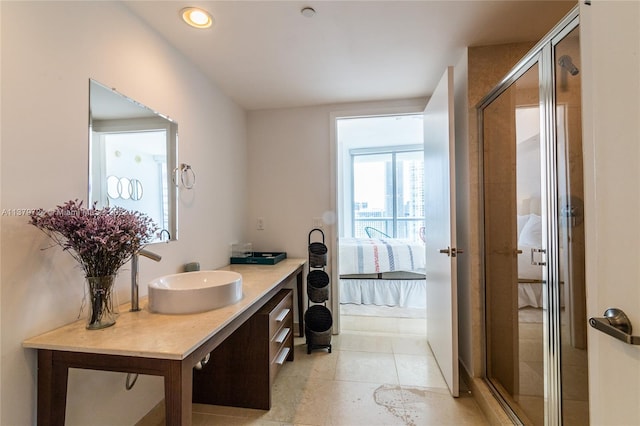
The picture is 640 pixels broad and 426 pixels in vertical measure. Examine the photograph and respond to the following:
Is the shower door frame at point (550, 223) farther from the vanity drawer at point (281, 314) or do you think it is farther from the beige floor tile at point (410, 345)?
the vanity drawer at point (281, 314)

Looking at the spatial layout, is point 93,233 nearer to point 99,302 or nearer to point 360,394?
point 99,302

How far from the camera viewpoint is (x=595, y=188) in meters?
0.70

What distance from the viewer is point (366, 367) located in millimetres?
2225

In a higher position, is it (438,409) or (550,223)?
(550,223)

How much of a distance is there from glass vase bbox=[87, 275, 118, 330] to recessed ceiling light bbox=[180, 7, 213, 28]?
4.41ft

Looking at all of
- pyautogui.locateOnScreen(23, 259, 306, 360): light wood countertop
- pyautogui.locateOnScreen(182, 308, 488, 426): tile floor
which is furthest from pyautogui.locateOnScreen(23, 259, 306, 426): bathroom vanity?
pyautogui.locateOnScreen(182, 308, 488, 426): tile floor

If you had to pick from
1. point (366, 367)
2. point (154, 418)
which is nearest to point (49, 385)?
point (154, 418)

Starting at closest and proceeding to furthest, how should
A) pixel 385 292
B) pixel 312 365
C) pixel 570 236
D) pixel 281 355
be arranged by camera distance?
pixel 570 236 → pixel 281 355 → pixel 312 365 → pixel 385 292

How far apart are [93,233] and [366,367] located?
78.8 inches

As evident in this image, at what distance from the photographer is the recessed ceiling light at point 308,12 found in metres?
1.50

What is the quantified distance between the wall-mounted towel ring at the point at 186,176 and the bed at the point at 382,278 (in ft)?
6.89

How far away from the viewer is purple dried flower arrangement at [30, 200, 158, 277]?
39.9 inches

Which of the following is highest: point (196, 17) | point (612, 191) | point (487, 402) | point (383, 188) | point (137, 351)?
point (196, 17)

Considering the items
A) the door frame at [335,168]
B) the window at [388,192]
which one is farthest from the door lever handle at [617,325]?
the window at [388,192]
